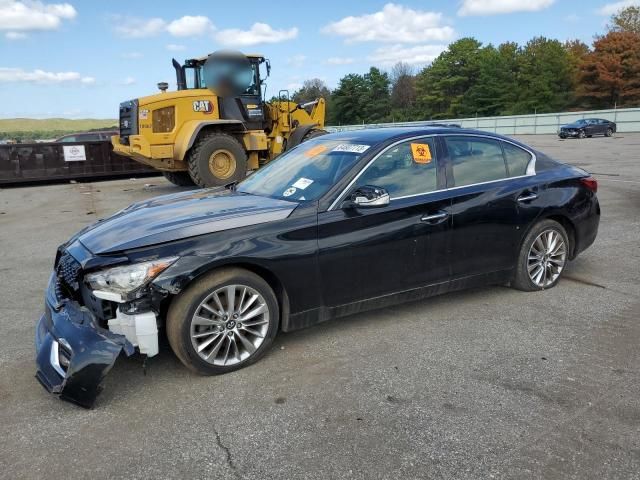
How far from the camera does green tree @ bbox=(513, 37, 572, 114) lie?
220 ft

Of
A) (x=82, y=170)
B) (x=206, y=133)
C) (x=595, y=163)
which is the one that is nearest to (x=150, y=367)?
(x=206, y=133)

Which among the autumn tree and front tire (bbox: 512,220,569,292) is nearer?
front tire (bbox: 512,220,569,292)

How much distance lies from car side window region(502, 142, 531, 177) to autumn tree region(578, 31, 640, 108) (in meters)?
62.6

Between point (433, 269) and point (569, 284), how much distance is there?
5.81 ft

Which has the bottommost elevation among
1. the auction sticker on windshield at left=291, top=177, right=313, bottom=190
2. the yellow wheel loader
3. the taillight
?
the taillight

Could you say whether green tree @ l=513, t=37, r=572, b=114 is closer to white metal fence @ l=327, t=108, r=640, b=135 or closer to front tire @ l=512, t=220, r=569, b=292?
white metal fence @ l=327, t=108, r=640, b=135

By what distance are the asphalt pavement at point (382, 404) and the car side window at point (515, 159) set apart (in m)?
1.12

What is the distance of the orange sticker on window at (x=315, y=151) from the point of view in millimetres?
4715

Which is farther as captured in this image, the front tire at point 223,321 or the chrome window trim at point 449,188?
the chrome window trim at point 449,188

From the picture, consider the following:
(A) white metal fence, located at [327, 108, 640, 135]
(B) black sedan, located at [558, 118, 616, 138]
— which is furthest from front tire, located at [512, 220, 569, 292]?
(A) white metal fence, located at [327, 108, 640, 135]

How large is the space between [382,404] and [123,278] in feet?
5.59

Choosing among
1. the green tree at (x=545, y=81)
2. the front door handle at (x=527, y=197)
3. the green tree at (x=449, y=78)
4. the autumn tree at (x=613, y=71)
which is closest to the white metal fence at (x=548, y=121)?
the autumn tree at (x=613, y=71)

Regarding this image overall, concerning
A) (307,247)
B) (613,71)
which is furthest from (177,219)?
(613,71)

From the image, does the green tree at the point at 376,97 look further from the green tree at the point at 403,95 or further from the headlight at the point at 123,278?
the headlight at the point at 123,278
